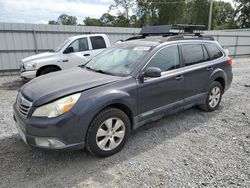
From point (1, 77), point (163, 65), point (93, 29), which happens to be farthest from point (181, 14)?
point (163, 65)

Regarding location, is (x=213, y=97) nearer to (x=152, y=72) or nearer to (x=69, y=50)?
(x=152, y=72)

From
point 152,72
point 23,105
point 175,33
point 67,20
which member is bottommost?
point 23,105

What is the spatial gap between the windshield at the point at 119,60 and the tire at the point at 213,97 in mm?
1956

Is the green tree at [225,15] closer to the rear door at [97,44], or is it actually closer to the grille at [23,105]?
the rear door at [97,44]

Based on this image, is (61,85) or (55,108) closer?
(55,108)

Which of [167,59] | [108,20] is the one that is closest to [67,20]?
[108,20]

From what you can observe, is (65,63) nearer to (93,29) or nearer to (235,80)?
(93,29)

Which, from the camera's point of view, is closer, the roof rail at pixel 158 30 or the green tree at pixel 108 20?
the roof rail at pixel 158 30

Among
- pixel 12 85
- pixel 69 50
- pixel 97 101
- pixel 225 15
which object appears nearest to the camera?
pixel 97 101

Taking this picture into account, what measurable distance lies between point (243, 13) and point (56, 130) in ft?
178

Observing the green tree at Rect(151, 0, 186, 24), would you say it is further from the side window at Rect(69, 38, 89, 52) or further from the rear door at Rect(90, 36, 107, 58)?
the side window at Rect(69, 38, 89, 52)

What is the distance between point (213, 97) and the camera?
192 inches

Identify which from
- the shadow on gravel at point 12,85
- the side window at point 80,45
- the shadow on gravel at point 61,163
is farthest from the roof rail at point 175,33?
the shadow on gravel at point 12,85

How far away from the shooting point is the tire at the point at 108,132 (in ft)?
9.64
